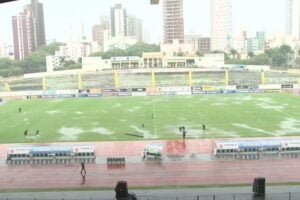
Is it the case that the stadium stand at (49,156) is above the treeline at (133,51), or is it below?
below

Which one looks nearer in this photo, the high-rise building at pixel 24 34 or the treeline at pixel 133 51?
the treeline at pixel 133 51

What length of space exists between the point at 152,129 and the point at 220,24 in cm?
5042

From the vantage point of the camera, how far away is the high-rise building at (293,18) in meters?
75.4

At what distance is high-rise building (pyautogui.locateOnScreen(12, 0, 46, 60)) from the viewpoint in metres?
67.1

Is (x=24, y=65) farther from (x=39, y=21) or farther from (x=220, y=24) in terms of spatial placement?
(x=220, y=24)

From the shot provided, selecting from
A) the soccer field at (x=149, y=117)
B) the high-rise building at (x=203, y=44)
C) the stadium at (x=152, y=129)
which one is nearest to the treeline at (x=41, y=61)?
the stadium at (x=152, y=129)

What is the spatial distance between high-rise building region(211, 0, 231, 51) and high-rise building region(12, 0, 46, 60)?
1017 inches

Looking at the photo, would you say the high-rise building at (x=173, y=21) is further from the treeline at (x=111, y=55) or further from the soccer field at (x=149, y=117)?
the soccer field at (x=149, y=117)

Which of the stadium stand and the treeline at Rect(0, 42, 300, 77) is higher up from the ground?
the treeline at Rect(0, 42, 300, 77)

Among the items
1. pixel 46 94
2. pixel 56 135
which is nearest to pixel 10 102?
pixel 46 94

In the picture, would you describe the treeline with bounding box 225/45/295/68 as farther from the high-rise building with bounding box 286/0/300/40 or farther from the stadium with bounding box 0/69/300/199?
the high-rise building with bounding box 286/0/300/40

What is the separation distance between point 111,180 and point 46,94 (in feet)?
93.6

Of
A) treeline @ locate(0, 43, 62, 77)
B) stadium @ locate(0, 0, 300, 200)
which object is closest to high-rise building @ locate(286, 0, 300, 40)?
Answer: stadium @ locate(0, 0, 300, 200)

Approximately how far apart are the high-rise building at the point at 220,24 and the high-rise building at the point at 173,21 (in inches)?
201
